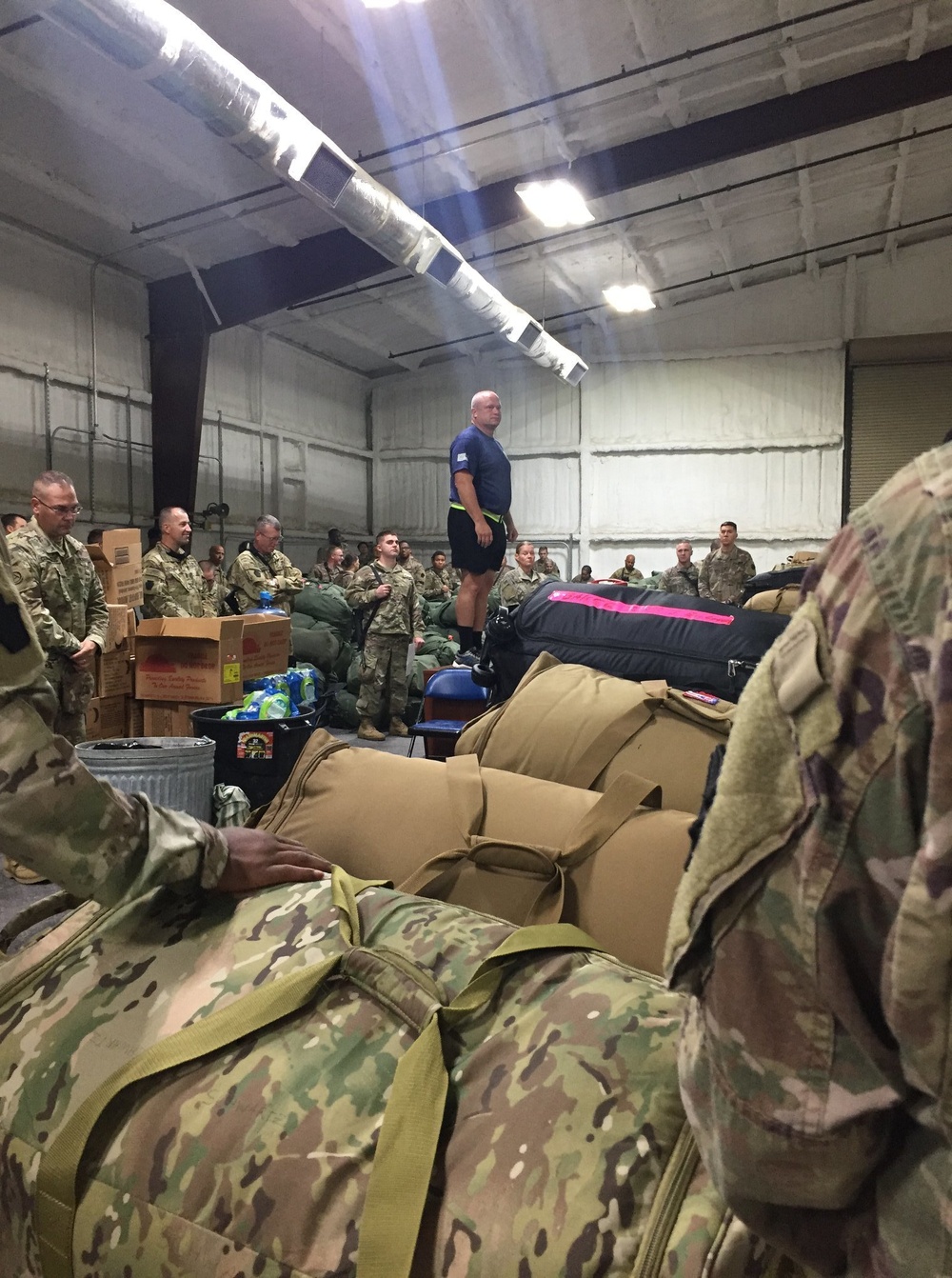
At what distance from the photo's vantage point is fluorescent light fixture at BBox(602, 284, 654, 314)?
10.7 m

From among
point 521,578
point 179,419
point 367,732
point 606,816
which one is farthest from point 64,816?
point 179,419

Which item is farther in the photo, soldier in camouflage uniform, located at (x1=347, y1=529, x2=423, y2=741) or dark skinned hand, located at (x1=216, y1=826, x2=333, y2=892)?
soldier in camouflage uniform, located at (x1=347, y1=529, x2=423, y2=741)

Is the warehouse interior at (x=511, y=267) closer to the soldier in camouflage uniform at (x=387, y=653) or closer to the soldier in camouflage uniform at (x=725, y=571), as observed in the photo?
the soldier in camouflage uniform at (x=725, y=571)

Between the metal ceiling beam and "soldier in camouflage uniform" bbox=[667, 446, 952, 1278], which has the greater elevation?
the metal ceiling beam

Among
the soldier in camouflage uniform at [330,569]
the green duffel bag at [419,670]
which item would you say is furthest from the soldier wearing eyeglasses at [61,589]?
the soldier in camouflage uniform at [330,569]

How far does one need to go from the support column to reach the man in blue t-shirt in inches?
223

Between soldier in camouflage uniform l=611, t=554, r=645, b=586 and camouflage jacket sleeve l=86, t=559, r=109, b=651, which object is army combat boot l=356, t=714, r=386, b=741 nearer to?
camouflage jacket sleeve l=86, t=559, r=109, b=651

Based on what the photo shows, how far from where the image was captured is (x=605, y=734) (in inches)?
58.5

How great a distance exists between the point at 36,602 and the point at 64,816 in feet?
9.76

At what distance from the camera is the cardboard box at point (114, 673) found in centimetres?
409

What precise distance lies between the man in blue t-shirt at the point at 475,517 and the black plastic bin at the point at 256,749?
1323 mm

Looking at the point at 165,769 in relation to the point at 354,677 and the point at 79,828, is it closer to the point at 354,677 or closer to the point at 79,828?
the point at 79,828

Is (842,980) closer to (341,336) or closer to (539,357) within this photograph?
(539,357)

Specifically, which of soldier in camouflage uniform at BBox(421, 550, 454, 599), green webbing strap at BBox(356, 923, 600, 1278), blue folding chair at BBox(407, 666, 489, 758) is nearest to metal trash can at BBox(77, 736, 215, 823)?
blue folding chair at BBox(407, 666, 489, 758)
